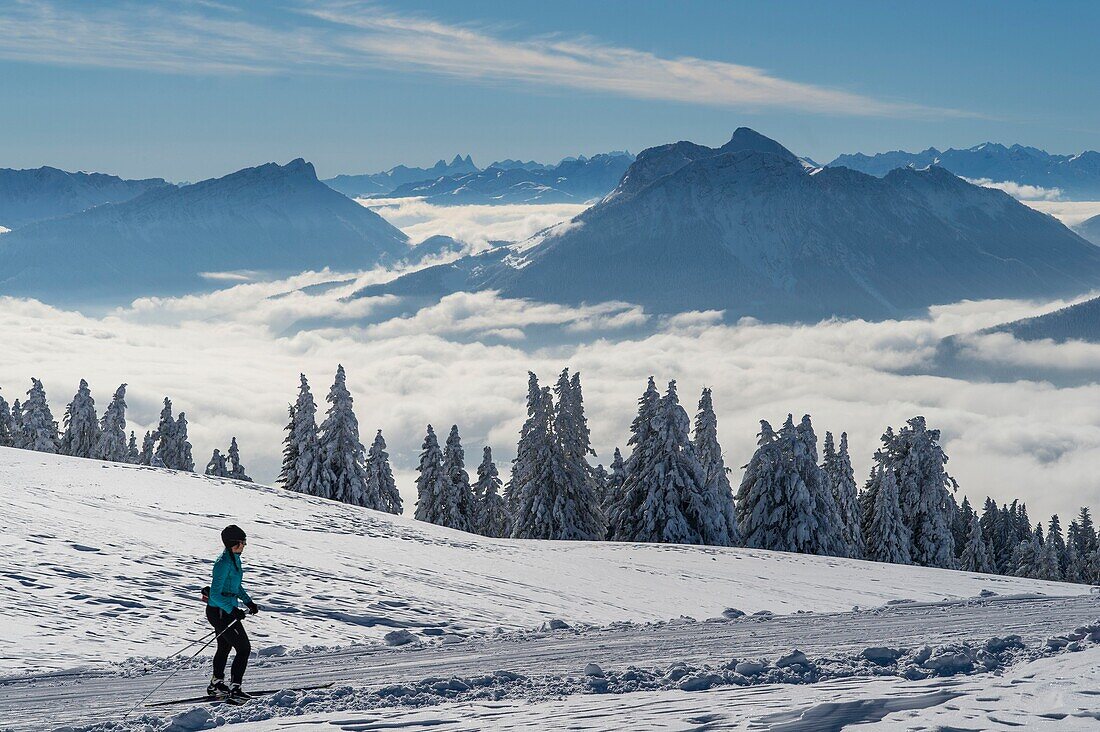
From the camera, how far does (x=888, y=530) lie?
51312 millimetres

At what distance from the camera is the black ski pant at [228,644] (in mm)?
11758

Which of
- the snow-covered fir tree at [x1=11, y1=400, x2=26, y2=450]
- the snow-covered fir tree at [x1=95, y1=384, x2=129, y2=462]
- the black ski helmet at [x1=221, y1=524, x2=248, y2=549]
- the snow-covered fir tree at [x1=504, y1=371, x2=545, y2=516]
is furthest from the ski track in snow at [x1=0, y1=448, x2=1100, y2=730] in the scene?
the snow-covered fir tree at [x1=95, y1=384, x2=129, y2=462]

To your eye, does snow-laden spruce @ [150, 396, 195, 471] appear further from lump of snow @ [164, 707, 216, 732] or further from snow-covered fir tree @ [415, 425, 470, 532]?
lump of snow @ [164, 707, 216, 732]

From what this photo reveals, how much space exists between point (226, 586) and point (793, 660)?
286 inches

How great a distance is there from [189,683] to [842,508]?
4500 cm

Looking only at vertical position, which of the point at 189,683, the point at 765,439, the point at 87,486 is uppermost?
the point at 765,439

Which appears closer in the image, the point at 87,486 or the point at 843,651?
the point at 843,651

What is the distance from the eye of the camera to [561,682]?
41.0 ft

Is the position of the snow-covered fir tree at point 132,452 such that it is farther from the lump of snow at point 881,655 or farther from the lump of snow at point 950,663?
the lump of snow at point 950,663

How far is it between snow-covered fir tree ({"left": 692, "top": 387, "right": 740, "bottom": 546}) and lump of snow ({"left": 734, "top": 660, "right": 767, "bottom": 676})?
3076 cm

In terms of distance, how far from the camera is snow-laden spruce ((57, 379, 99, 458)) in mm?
71500

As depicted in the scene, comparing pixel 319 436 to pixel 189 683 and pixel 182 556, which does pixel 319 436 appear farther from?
pixel 189 683

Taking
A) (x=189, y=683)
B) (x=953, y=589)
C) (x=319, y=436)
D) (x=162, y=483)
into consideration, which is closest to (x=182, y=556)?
(x=189, y=683)

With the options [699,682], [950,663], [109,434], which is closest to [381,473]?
[109,434]
